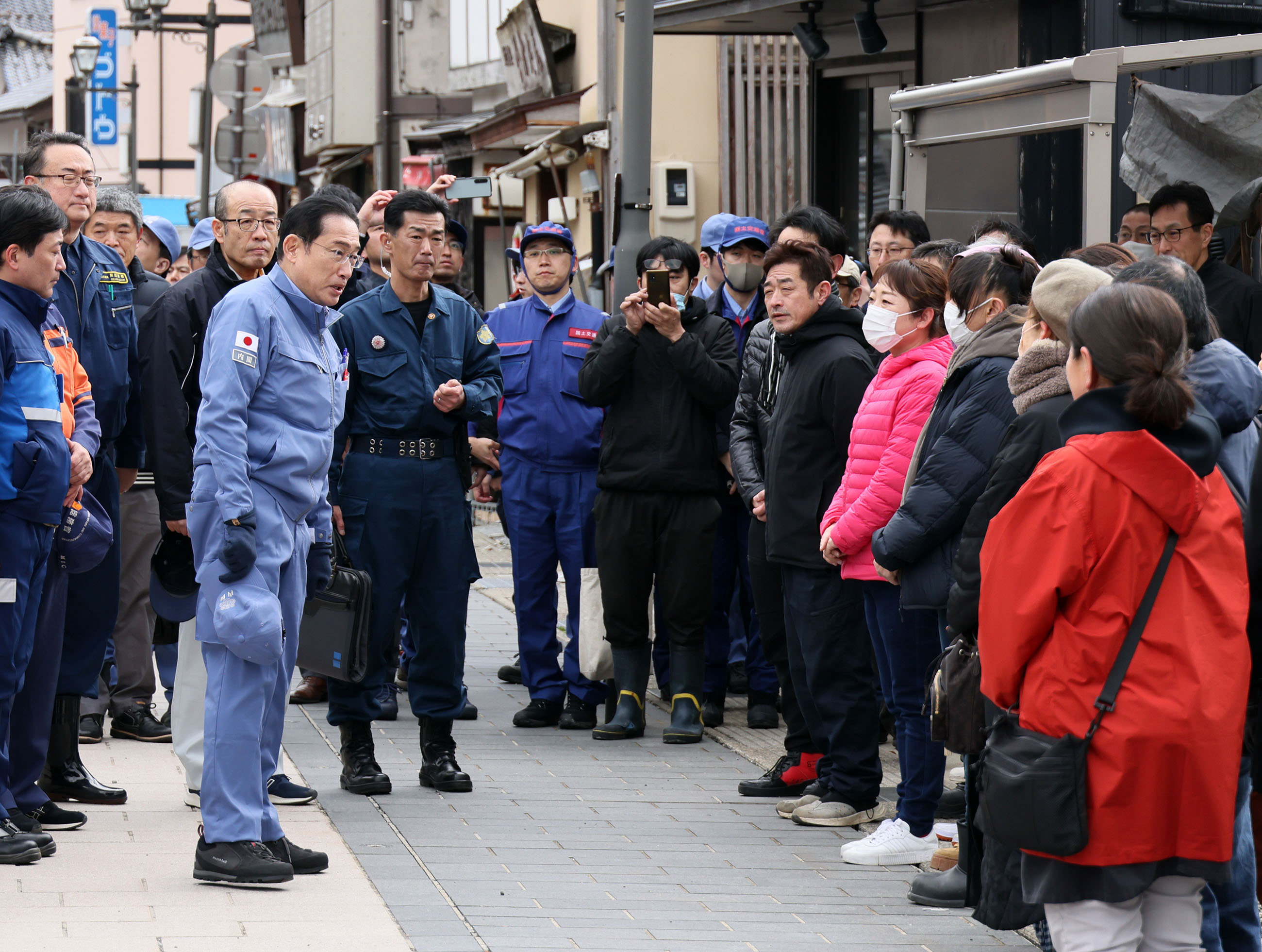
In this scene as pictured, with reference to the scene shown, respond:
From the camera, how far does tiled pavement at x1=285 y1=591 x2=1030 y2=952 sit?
16.2ft

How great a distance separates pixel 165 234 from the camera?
930cm

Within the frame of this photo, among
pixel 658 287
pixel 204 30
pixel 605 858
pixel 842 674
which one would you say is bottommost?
pixel 605 858

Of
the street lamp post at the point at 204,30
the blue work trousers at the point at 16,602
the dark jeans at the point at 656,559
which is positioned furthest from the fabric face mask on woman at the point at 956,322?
the street lamp post at the point at 204,30

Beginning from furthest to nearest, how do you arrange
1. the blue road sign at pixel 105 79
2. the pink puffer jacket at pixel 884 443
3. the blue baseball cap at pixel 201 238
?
1. the blue road sign at pixel 105 79
2. the blue baseball cap at pixel 201 238
3. the pink puffer jacket at pixel 884 443

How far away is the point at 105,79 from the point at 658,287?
3970cm

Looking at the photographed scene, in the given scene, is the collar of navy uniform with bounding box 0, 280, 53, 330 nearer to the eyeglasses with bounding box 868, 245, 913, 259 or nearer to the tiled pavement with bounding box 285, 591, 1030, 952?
the tiled pavement with bounding box 285, 591, 1030, 952

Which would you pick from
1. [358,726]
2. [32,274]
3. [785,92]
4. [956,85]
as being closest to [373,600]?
[358,726]

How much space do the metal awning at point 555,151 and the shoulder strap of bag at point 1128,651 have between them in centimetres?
1273

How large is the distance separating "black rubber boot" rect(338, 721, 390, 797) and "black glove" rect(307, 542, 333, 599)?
0.93 m

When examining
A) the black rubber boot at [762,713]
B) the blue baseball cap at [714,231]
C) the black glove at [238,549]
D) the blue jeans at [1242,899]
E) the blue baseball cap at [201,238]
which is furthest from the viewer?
the blue baseball cap at [201,238]

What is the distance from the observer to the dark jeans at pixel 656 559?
757cm

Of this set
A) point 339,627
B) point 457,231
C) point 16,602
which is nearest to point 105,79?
point 457,231

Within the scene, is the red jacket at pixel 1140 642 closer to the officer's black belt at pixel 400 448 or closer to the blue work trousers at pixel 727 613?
the officer's black belt at pixel 400 448

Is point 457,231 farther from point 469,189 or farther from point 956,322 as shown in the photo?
point 956,322
